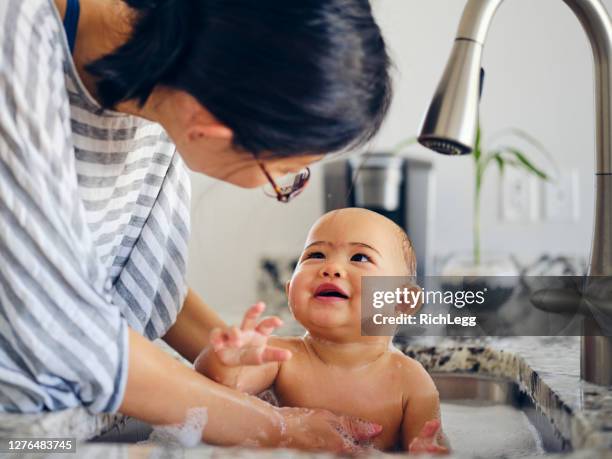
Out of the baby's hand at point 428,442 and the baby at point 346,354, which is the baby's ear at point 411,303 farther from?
the baby's hand at point 428,442

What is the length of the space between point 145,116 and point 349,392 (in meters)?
0.38

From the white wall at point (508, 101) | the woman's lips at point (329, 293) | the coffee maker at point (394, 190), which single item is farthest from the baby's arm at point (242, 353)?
the white wall at point (508, 101)

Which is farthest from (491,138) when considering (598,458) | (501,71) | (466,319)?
(598,458)

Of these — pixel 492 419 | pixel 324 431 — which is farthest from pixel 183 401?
pixel 492 419

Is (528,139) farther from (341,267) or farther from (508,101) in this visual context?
(341,267)

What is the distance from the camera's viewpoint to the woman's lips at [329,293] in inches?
32.4

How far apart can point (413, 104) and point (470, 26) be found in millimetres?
1462

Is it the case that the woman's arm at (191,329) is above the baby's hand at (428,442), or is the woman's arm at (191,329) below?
above

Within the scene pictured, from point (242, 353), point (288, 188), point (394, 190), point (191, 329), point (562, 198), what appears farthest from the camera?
point (562, 198)

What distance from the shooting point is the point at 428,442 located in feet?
2.34

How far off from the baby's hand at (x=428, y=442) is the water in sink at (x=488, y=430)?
5cm

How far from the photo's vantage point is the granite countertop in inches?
20.3

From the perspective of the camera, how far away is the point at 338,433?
759 mm

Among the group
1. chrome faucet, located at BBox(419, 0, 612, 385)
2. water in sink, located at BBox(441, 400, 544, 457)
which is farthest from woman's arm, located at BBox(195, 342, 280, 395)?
chrome faucet, located at BBox(419, 0, 612, 385)
